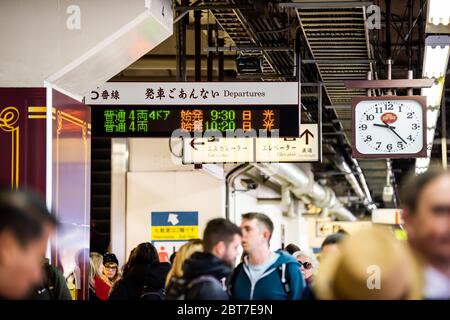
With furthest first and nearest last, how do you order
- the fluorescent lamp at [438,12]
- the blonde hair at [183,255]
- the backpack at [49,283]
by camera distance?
the fluorescent lamp at [438,12], the backpack at [49,283], the blonde hair at [183,255]

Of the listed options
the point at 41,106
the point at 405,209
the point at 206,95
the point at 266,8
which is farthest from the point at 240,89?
the point at 405,209

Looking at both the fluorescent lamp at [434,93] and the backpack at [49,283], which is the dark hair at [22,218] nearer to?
the backpack at [49,283]

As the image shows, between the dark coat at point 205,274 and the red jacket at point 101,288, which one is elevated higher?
the dark coat at point 205,274

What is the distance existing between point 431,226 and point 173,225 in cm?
1399

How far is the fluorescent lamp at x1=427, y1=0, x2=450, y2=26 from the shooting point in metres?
8.73

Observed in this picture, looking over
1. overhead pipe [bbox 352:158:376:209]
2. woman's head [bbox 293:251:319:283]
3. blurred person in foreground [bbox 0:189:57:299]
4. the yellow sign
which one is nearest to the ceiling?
woman's head [bbox 293:251:319:283]

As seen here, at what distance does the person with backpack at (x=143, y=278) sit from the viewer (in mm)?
7516

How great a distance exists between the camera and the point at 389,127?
11.1 metres

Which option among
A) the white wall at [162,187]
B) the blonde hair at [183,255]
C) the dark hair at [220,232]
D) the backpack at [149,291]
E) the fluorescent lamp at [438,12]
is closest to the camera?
the dark hair at [220,232]

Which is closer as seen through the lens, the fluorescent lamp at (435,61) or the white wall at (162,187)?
the fluorescent lamp at (435,61)

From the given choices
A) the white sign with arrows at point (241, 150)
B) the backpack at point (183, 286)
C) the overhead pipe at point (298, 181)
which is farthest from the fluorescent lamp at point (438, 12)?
the overhead pipe at point (298, 181)

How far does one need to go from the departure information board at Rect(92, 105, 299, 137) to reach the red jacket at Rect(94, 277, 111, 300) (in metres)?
1.49

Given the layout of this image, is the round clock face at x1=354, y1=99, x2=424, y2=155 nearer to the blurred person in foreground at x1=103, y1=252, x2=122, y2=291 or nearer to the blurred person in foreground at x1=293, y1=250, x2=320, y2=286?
the blurred person in foreground at x1=293, y1=250, x2=320, y2=286

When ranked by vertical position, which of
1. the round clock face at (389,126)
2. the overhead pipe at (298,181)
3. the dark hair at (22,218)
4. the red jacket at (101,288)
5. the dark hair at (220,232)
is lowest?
the red jacket at (101,288)
